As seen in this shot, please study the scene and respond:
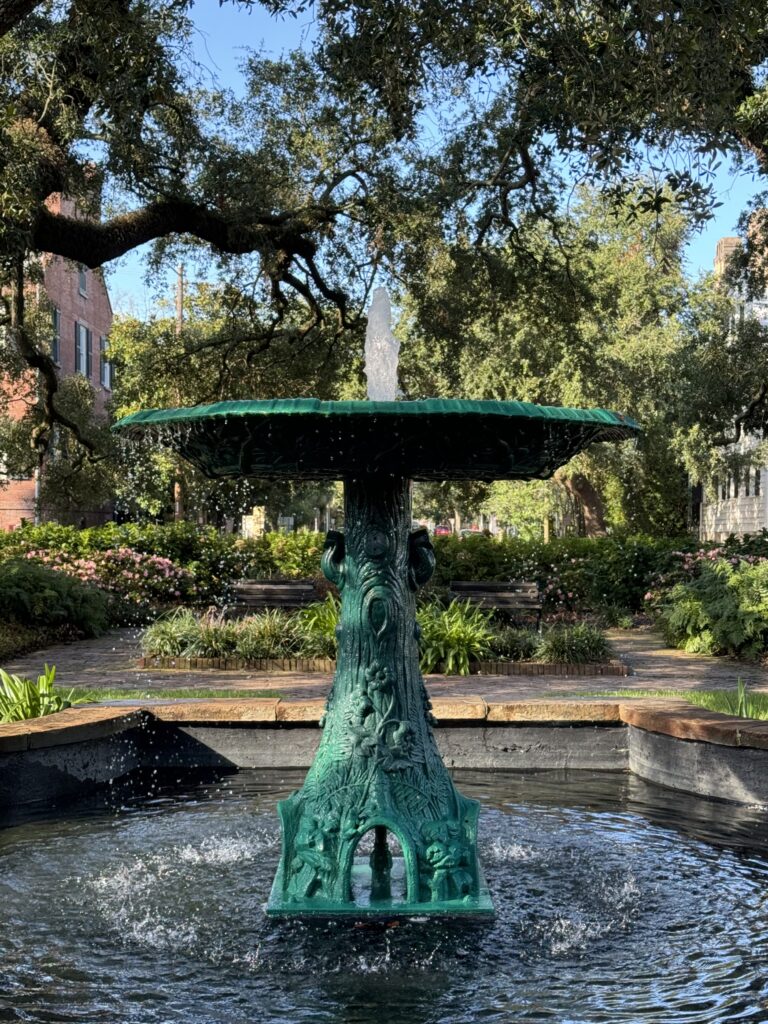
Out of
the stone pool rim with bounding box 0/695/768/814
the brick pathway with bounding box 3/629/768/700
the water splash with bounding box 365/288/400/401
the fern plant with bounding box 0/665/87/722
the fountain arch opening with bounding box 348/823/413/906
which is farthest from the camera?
the brick pathway with bounding box 3/629/768/700

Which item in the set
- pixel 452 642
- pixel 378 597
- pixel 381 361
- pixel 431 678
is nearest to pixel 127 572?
pixel 452 642

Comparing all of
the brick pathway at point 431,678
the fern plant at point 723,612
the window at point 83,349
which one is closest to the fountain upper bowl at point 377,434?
the brick pathway at point 431,678

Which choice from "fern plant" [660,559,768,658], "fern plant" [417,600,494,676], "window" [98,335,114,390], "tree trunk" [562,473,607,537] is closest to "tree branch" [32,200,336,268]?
"fern plant" [417,600,494,676]

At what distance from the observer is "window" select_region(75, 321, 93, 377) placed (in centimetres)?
3909

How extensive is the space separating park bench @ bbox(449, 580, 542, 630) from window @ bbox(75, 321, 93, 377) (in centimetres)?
2543

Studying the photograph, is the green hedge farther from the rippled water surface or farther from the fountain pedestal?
the fountain pedestal

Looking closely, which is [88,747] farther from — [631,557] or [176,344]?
[631,557]

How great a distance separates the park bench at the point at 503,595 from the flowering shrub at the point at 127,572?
5.08 meters

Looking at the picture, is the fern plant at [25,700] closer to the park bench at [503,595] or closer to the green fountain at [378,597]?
the green fountain at [378,597]

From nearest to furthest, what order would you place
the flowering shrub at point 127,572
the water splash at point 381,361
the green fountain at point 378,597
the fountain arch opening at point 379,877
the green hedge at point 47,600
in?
the green fountain at point 378,597, the fountain arch opening at point 379,877, the water splash at point 381,361, the green hedge at point 47,600, the flowering shrub at point 127,572

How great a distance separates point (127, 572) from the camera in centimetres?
1822

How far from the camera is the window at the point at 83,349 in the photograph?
39.1 m

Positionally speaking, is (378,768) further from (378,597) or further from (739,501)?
(739,501)

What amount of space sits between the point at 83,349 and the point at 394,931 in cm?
3752
